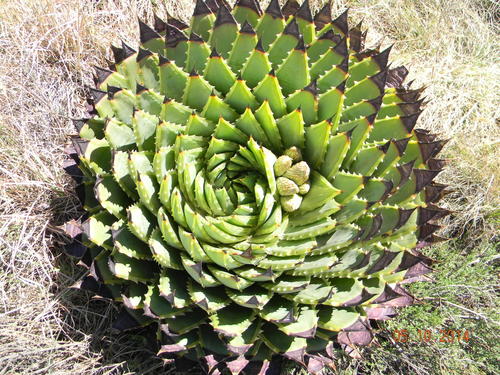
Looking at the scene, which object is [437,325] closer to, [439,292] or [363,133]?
[439,292]

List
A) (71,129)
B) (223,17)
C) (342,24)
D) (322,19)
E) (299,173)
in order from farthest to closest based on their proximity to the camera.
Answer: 1. (71,129)
2. (322,19)
3. (342,24)
4. (223,17)
5. (299,173)

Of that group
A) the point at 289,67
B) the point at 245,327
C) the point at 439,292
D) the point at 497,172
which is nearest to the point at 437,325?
the point at 439,292

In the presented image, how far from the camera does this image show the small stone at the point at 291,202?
1701mm

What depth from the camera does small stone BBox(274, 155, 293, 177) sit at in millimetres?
1697

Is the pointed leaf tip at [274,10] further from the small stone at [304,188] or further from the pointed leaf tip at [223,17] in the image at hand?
the small stone at [304,188]

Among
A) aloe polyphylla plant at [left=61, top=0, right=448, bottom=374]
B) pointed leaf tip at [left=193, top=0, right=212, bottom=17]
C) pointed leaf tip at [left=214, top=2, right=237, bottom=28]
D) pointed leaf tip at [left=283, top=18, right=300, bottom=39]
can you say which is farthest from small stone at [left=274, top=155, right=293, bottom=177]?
pointed leaf tip at [left=193, top=0, right=212, bottom=17]

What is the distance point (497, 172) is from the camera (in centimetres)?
302

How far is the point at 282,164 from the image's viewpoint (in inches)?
67.1

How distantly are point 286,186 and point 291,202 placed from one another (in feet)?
0.20

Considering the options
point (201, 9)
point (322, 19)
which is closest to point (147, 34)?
point (201, 9)

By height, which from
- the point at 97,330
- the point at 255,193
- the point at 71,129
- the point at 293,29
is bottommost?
the point at 97,330

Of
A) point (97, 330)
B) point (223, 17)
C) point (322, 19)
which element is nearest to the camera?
point (223, 17)

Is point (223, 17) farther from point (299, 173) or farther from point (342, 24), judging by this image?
point (299, 173)

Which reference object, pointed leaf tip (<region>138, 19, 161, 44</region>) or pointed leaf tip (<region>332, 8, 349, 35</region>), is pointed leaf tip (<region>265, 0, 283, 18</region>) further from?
pointed leaf tip (<region>138, 19, 161, 44</region>)
